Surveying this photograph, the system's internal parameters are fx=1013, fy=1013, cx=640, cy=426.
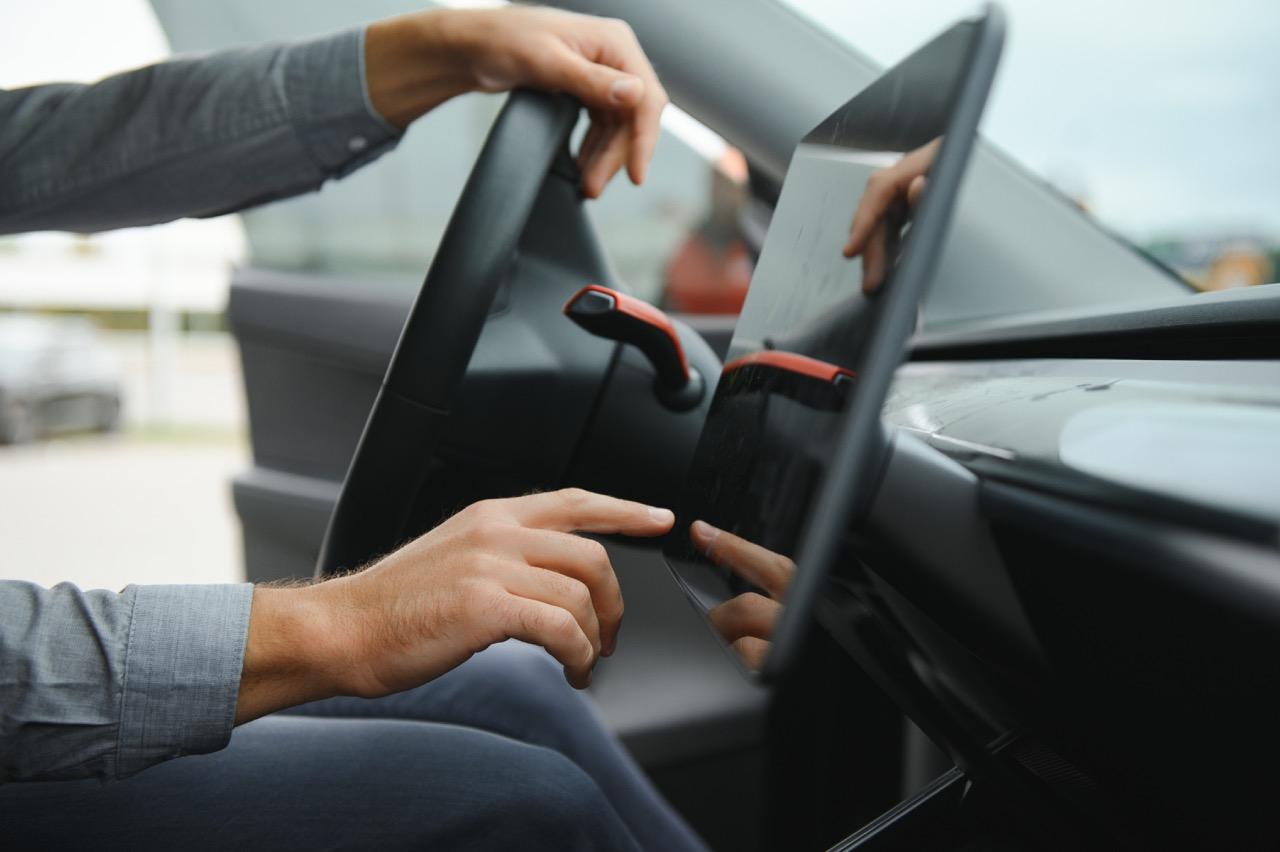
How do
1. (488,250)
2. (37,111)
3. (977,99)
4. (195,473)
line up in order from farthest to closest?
(195,473)
(37,111)
(488,250)
(977,99)

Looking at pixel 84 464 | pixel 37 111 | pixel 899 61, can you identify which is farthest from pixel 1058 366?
pixel 84 464

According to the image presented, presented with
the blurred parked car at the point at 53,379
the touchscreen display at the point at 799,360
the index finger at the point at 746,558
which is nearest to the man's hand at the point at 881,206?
the touchscreen display at the point at 799,360

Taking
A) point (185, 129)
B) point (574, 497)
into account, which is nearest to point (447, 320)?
point (574, 497)

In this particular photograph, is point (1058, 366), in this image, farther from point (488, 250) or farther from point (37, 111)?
point (37, 111)

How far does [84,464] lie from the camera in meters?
4.91

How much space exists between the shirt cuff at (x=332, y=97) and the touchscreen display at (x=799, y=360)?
1.61 feet

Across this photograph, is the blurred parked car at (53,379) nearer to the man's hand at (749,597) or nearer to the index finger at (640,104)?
the index finger at (640,104)

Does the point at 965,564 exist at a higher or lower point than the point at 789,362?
lower

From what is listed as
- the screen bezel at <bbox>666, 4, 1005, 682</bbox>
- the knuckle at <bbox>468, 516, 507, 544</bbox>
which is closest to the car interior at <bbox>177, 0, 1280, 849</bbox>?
the screen bezel at <bbox>666, 4, 1005, 682</bbox>

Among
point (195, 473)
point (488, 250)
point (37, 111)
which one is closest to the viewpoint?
point (488, 250)

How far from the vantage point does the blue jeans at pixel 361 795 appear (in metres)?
0.70

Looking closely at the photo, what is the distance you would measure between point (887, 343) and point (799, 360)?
149 mm

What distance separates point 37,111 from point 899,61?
897 millimetres

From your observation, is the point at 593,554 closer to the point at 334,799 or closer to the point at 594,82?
the point at 334,799
